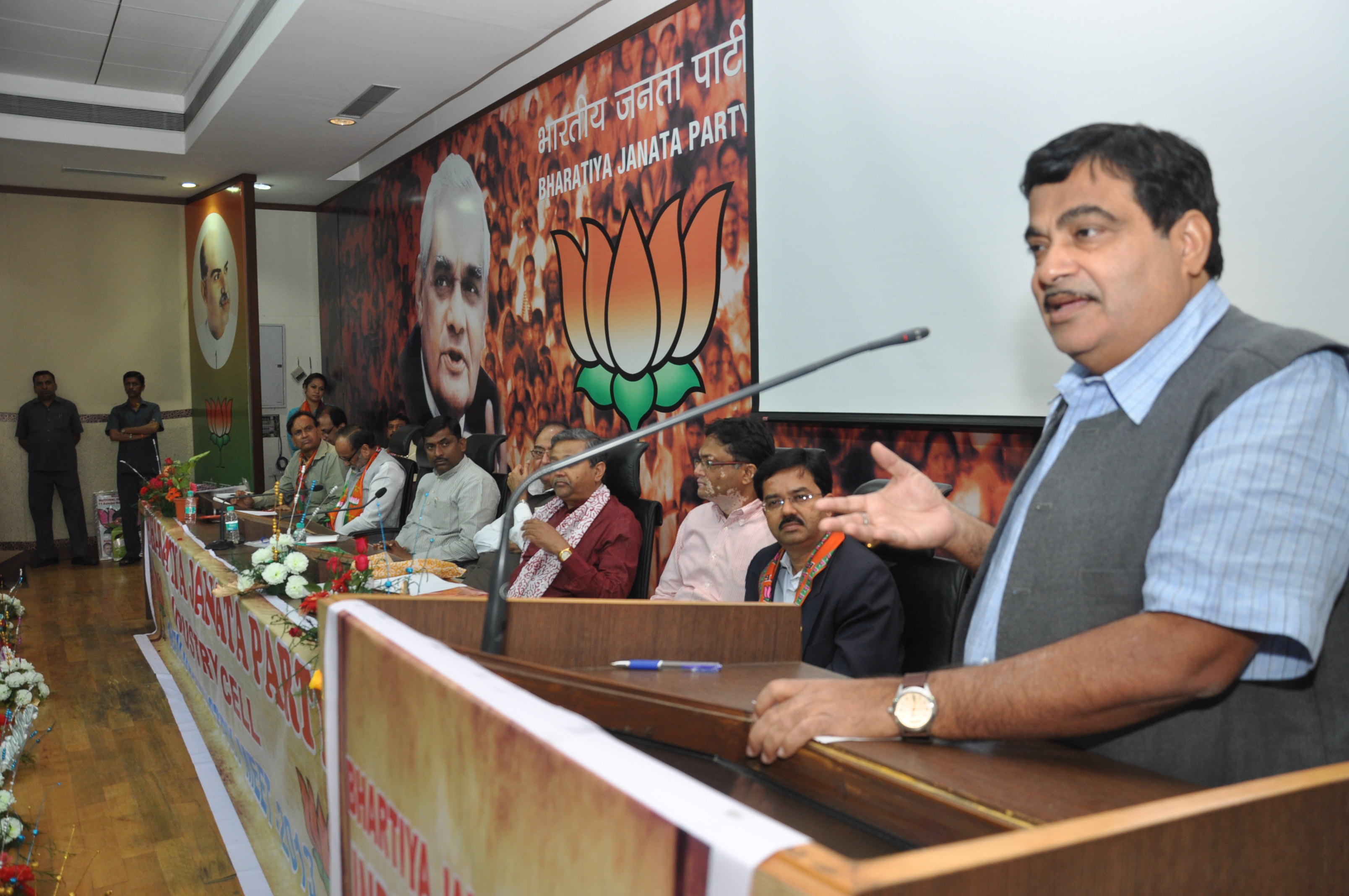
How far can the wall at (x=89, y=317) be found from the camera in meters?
7.25

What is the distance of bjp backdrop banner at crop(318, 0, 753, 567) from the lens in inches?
133

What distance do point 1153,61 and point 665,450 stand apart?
222cm

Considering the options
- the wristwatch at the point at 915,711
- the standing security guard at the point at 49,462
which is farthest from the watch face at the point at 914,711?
the standing security guard at the point at 49,462

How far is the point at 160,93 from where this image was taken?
611 centimetres

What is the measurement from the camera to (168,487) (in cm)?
480

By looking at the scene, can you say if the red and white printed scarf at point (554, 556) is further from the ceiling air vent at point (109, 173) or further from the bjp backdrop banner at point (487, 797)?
the ceiling air vent at point (109, 173)

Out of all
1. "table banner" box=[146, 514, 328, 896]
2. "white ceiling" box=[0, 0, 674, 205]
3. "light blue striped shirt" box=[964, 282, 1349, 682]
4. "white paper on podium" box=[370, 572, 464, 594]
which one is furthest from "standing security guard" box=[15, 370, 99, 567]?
"light blue striped shirt" box=[964, 282, 1349, 682]

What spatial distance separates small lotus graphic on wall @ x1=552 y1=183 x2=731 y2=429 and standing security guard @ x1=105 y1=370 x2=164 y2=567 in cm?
469

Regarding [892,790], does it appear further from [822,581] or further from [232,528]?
[232,528]

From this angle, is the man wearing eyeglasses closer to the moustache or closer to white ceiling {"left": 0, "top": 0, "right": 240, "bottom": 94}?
the moustache

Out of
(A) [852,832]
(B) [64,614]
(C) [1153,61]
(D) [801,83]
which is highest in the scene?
(D) [801,83]

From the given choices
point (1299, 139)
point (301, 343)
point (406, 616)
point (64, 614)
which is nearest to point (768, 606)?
point (406, 616)

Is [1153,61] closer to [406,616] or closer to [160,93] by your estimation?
[406,616]

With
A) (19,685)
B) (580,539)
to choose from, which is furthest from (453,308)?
(19,685)
